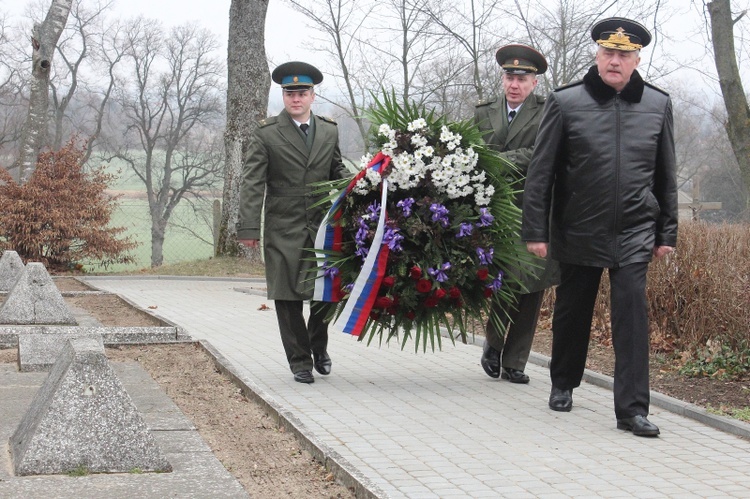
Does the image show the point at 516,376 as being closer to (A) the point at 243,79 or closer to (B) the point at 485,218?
(B) the point at 485,218

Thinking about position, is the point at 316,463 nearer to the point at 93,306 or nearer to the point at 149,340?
the point at 149,340

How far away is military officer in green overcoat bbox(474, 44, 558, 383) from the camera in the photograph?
303 inches

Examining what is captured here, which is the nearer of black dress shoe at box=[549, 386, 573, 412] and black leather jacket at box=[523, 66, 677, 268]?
black leather jacket at box=[523, 66, 677, 268]

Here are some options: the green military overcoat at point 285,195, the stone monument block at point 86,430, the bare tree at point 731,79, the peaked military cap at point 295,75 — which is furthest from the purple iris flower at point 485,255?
the bare tree at point 731,79

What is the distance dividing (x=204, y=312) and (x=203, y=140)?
128ft

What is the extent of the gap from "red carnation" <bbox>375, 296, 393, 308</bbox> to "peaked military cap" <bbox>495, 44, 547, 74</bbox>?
1.89 m

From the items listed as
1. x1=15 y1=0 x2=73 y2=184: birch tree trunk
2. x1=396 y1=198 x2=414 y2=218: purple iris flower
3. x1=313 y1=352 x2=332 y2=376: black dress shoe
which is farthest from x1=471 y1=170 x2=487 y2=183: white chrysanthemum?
x1=15 y1=0 x2=73 y2=184: birch tree trunk

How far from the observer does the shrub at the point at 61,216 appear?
20.5m

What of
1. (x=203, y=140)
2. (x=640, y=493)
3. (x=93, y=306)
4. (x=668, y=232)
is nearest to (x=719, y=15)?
(x=93, y=306)

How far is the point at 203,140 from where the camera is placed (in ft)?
169

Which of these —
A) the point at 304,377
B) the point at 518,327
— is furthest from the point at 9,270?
the point at 518,327

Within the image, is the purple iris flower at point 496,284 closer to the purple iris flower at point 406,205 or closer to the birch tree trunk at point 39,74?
the purple iris flower at point 406,205

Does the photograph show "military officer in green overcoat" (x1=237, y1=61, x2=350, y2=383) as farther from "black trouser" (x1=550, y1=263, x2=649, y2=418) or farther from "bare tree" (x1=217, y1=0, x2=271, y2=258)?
"bare tree" (x1=217, y1=0, x2=271, y2=258)

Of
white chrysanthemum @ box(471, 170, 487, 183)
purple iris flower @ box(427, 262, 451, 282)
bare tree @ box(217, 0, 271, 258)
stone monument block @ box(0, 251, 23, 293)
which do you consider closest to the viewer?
purple iris flower @ box(427, 262, 451, 282)
